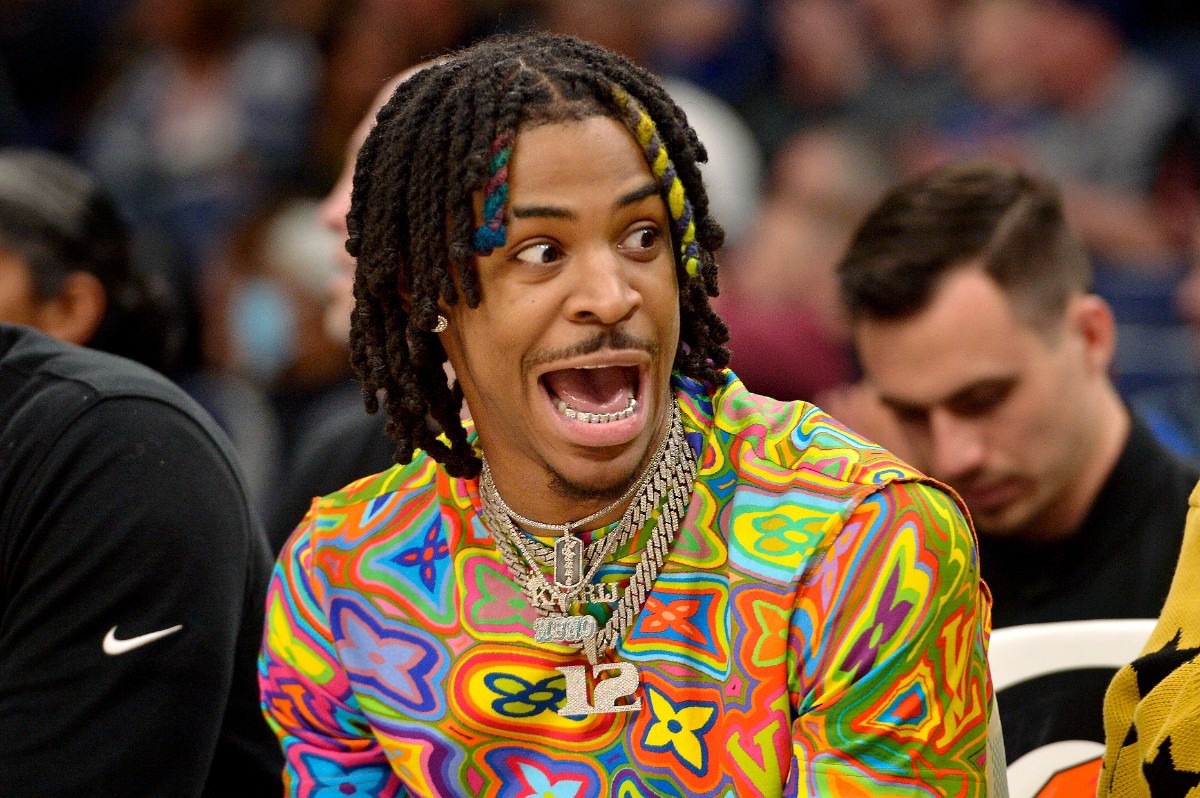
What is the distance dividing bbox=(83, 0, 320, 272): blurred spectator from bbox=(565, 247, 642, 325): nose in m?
4.48

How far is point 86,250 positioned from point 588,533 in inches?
61.7

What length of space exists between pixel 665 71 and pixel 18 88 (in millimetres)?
2988

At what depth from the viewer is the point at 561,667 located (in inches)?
70.5

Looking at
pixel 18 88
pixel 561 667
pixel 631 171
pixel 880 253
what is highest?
pixel 631 171

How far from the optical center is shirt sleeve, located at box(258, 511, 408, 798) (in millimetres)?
1914

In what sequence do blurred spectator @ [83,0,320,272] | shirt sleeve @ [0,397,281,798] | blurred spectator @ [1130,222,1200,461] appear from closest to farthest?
1. shirt sleeve @ [0,397,281,798]
2. blurred spectator @ [1130,222,1200,461]
3. blurred spectator @ [83,0,320,272]

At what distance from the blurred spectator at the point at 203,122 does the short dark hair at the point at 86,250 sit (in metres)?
2.90

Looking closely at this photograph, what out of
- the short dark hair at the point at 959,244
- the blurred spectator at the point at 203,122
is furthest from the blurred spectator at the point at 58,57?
the short dark hair at the point at 959,244

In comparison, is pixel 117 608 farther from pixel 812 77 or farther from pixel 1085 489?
pixel 812 77

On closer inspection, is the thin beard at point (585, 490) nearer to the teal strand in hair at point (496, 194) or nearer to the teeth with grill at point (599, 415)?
the teeth with grill at point (599, 415)

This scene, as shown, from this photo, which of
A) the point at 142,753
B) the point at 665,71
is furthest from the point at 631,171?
the point at 665,71

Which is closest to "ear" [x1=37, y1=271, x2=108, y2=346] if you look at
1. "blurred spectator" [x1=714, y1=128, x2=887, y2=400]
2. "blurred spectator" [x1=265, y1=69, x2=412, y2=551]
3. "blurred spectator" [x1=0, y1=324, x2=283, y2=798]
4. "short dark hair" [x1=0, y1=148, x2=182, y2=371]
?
"short dark hair" [x1=0, y1=148, x2=182, y2=371]

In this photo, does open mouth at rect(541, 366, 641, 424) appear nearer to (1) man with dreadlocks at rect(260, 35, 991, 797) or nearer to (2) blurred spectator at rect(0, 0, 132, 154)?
(1) man with dreadlocks at rect(260, 35, 991, 797)

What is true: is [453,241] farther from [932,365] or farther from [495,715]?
[932,365]
